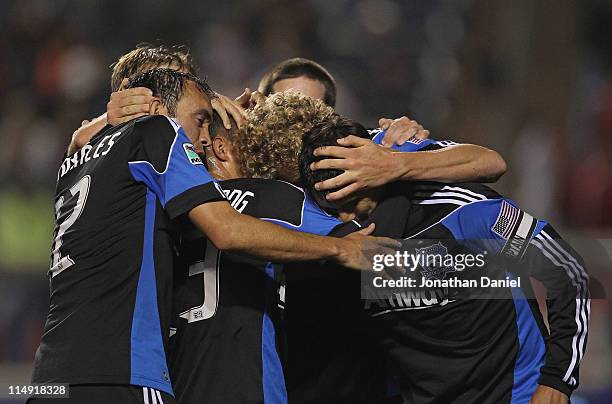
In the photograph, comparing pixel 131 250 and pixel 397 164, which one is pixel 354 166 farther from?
pixel 131 250

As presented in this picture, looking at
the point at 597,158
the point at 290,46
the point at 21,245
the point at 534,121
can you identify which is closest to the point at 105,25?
the point at 290,46

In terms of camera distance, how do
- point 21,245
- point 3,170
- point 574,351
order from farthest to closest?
point 3,170 → point 21,245 → point 574,351

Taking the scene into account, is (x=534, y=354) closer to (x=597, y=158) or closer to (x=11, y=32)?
(x=597, y=158)

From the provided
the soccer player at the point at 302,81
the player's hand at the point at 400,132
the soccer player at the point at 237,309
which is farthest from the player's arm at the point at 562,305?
the soccer player at the point at 302,81

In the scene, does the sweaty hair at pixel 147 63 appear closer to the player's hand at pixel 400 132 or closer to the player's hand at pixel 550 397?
the player's hand at pixel 400 132

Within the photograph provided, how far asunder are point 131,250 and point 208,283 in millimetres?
323

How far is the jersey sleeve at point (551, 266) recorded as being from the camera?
10.9ft

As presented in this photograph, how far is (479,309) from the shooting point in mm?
3383

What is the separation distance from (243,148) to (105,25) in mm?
6830

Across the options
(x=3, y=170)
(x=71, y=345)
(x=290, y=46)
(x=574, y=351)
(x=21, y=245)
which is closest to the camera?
(x=71, y=345)

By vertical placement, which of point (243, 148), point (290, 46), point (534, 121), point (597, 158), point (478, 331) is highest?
point (290, 46)

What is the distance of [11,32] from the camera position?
31.9ft

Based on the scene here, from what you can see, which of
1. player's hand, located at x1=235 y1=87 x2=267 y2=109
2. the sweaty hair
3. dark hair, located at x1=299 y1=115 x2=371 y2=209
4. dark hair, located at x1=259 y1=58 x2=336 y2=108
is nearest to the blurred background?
dark hair, located at x1=259 y1=58 x2=336 y2=108

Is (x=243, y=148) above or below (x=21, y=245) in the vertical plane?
below
